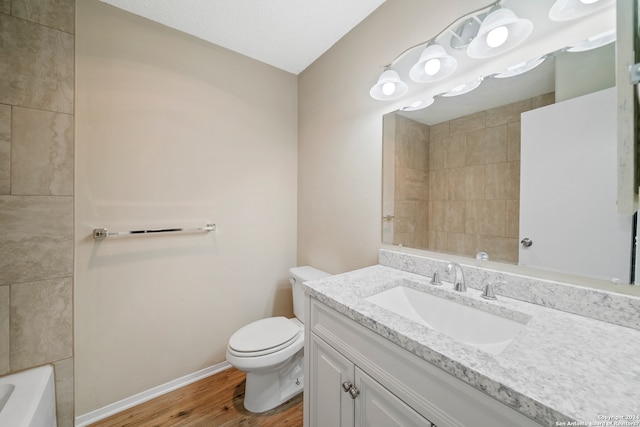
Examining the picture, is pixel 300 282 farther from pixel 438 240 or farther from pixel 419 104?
pixel 419 104

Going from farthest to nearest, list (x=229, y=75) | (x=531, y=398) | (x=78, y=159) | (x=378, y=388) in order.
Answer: (x=229, y=75) < (x=78, y=159) < (x=378, y=388) < (x=531, y=398)

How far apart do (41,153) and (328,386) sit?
69.3 inches

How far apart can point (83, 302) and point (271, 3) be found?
6.50 feet

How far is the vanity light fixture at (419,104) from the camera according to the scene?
46.4 inches

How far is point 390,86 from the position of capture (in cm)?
125

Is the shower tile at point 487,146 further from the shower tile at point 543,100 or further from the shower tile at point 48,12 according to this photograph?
the shower tile at point 48,12

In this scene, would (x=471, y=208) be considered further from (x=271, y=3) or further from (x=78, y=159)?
(x=78, y=159)

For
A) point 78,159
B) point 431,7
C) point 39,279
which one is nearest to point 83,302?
point 39,279

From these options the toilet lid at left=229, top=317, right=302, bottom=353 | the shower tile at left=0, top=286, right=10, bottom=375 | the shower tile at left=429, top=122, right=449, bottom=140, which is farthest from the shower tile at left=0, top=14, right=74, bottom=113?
the shower tile at left=429, top=122, right=449, bottom=140

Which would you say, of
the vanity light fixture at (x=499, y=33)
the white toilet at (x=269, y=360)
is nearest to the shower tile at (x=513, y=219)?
the vanity light fixture at (x=499, y=33)

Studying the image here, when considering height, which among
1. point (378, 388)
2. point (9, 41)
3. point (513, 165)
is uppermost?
point (9, 41)

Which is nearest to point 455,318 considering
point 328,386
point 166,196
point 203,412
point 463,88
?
point 328,386

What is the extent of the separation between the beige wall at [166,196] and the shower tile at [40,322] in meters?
0.06

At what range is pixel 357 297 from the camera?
92 centimetres
